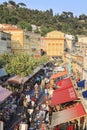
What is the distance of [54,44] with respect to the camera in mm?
153000

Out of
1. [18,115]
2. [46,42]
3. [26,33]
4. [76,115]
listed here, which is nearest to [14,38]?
[26,33]

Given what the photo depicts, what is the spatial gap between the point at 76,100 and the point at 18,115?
6.16 meters

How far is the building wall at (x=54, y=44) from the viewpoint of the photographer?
497ft

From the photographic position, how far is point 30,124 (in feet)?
74.1

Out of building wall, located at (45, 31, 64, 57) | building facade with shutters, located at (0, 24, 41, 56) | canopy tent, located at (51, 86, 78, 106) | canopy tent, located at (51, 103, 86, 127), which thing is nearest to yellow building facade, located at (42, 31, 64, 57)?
building wall, located at (45, 31, 64, 57)

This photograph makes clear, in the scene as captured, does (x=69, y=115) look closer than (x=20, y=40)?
Yes

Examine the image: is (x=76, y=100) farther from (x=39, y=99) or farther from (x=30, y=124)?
(x=39, y=99)

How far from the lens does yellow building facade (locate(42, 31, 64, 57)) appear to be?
497 feet

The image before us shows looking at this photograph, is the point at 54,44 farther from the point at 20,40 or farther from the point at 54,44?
the point at 20,40

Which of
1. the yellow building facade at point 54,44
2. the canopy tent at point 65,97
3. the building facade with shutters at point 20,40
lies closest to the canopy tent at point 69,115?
the canopy tent at point 65,97

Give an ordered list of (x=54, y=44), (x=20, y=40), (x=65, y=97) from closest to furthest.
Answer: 1. (x=65, y=97)
2. (x=20, y=40)
3. (x=54, y=44)

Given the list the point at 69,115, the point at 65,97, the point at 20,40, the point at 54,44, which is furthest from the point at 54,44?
the point at 69,115

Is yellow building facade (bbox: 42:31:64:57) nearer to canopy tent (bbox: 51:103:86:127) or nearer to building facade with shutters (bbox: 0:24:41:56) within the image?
building facade with shutters (bbox: 0:24:41:56)

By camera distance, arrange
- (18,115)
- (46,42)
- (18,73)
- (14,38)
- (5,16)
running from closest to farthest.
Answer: (18,115) < (18,73) < (14,38) < (46,42) < (5,16)
